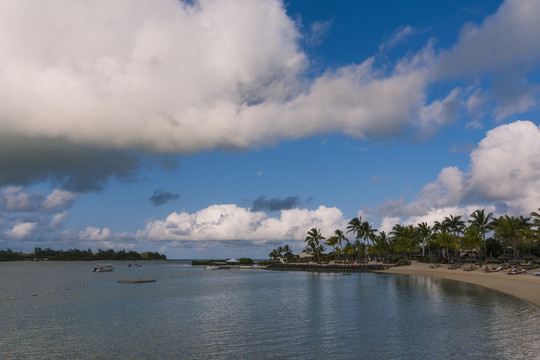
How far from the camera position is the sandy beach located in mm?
52656

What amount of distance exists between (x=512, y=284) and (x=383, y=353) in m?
51.5

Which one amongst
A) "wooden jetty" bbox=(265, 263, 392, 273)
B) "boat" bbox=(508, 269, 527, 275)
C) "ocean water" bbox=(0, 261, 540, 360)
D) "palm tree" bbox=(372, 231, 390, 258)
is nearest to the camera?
"ocean water" bbox=(0, 261, 540, 360)

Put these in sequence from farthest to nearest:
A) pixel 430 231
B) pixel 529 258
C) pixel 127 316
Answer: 1. pixel 430 231
2. pixel 529 258
3. pixel 127 316

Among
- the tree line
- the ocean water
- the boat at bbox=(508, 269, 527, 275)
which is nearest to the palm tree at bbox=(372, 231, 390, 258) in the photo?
the tree line

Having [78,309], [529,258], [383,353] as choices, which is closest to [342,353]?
[383,353]

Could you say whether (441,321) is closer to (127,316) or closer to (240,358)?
(240,358)

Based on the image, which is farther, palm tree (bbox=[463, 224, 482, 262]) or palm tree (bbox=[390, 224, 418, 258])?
palm tree (bbox=[390, 224, 418, 258])

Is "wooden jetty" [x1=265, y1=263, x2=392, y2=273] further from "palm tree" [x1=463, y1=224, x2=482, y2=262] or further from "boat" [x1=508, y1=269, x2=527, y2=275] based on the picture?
"boat" [x1=508, y1=269, x2=527, y2=275]

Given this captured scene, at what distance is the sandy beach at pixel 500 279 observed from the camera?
52656mm

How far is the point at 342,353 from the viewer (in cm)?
2555

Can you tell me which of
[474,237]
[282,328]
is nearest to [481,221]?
[474,237]

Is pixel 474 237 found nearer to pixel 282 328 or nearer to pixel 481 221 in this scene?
pixel 481 221

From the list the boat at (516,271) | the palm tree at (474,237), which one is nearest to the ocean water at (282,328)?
the boat at (516,271)

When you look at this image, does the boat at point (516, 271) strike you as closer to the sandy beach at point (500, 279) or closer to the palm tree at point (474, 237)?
the sandy beach at point (500, 279)
